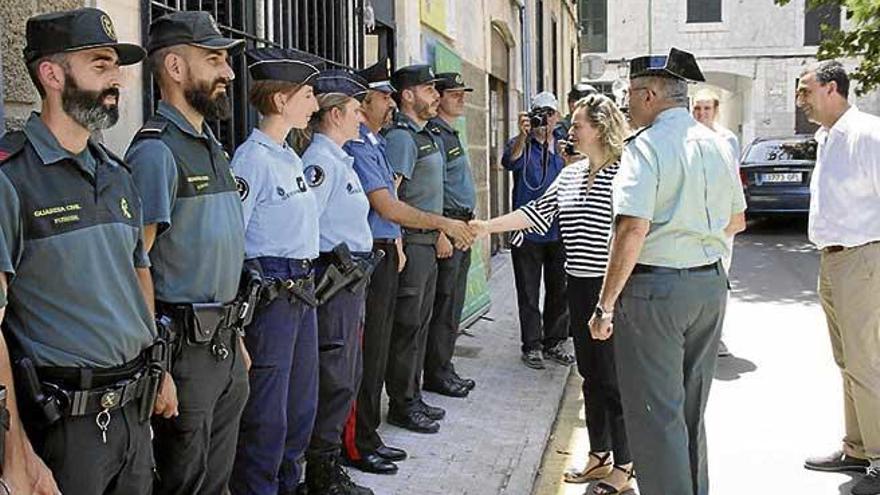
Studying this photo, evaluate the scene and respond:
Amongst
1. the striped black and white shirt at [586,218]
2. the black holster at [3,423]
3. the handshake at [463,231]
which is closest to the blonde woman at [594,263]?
the striped black and white shirt at [586,218]

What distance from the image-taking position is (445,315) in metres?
5.89

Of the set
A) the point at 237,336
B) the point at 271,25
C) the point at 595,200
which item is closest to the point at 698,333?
the point at 595,200

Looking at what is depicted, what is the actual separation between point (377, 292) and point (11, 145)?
246cm

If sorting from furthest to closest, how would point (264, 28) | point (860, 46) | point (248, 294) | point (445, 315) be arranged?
point (860, 46) → point (445, 315) → point (264, 28) → point (248, 294)

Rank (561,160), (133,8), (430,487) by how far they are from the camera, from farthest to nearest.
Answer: (561,160) < (430,487) < (133,8)

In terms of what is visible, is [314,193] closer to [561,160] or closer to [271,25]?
[271,25]

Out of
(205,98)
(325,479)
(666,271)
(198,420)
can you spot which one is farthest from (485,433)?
(205,98)

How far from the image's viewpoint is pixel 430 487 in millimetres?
4430

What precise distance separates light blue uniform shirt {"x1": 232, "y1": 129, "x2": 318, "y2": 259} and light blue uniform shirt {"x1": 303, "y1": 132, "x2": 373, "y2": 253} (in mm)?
387

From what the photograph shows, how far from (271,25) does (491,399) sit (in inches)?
103

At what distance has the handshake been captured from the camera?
5.09 m

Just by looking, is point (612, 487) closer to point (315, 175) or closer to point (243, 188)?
point (315, 175)

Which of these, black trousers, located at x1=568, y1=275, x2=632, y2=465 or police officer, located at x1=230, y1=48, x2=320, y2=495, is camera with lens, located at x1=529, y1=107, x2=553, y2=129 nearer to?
black trousers, located at x1=568, y1=275, x2=632, y2=465

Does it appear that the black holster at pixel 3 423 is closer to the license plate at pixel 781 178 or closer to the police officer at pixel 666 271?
the police officer at pixel 666 271
